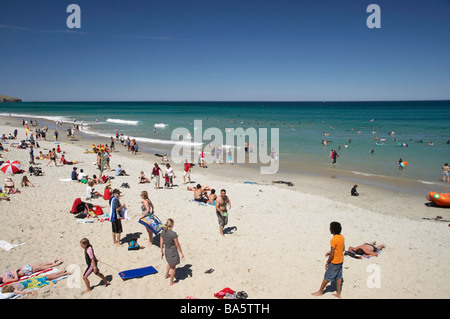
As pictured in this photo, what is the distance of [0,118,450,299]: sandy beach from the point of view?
20.4 ft

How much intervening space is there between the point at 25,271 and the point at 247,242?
18.2 feet

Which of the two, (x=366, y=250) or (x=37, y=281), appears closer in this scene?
(x=37, y=281)

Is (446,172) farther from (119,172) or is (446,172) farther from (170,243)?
(119,172)

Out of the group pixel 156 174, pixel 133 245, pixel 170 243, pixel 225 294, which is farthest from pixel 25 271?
pixel 156 174

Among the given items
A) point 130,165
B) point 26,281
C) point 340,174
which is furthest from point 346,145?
point 26,281

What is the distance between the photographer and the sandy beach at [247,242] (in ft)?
20.4

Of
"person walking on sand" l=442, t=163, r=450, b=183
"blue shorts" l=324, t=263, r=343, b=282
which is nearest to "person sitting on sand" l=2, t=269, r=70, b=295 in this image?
"blue shorts" l=324, t=263, r=343, b=282

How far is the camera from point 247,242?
8312 mm

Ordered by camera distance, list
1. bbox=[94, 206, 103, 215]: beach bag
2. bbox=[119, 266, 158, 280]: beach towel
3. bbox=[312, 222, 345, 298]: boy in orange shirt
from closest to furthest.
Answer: bbox=[312, 222, 345, 298]: boy in orange shirt, bbox=[119, 266, 158, 280]: beach towel, bbox=[94, 206, 103, 215]: beach bag

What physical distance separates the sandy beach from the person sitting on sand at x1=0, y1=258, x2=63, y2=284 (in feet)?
1.25

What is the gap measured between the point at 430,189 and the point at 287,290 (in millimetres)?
14543

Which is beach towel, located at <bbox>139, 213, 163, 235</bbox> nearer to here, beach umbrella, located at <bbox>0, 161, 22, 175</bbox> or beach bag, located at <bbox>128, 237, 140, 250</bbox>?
beach bag, located at <bbox>128, 237, 140, 250</bbox>
